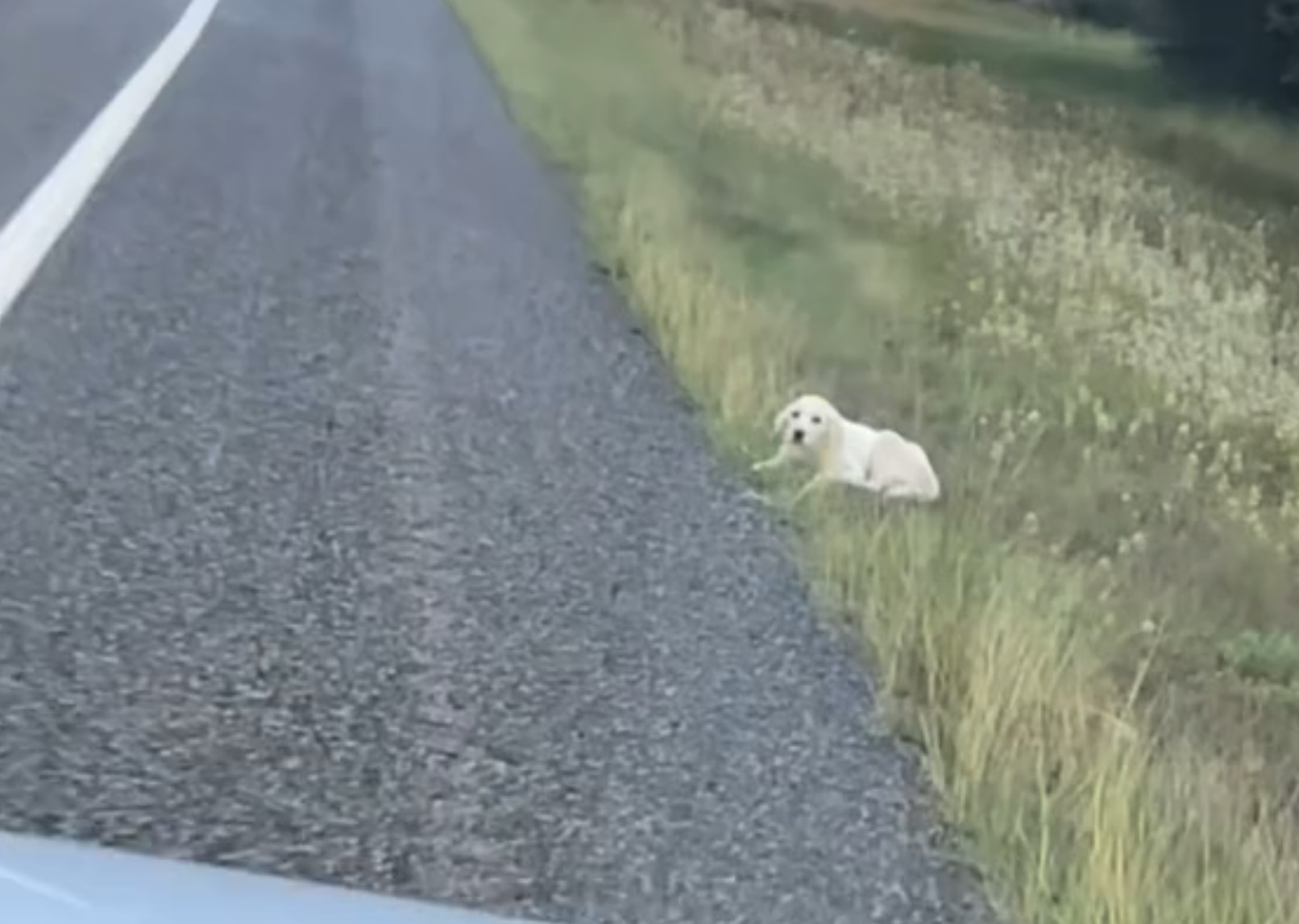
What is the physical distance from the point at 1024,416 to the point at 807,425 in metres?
2.40

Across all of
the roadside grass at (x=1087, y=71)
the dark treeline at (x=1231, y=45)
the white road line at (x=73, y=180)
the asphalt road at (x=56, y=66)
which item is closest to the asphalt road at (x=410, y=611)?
the white road line at (x=73, y=180)

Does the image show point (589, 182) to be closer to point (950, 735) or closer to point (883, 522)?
point (883, 522)

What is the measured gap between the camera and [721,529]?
777 centimetres

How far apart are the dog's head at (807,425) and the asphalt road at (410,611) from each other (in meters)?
0.28

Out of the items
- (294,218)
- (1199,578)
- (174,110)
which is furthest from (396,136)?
(1199,578)

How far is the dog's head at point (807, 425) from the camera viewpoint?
8.70 m

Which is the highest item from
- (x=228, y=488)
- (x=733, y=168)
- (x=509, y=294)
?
(x=228, y=488)

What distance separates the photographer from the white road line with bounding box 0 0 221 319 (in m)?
10.4

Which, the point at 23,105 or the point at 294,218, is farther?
the point at 23,105

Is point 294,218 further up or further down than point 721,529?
further down

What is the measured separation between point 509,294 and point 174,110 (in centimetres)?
526

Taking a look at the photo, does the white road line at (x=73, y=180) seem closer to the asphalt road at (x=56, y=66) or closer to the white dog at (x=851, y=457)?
the asphalt road at (x=56, y=66)

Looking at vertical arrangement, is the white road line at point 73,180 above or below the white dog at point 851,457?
below

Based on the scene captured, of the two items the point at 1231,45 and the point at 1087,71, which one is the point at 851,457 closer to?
the point at 1231,45
